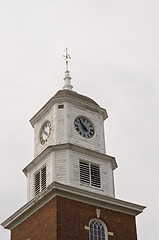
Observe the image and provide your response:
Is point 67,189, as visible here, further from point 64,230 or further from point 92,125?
point 92,125

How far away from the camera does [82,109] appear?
1356 inches

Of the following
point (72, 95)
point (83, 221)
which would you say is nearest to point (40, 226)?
point (83, 221)

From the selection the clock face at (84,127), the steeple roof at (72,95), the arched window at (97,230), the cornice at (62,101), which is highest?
the steeple roof at (72,95)

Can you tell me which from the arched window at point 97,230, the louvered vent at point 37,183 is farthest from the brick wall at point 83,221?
the louvered vent at point 37,183

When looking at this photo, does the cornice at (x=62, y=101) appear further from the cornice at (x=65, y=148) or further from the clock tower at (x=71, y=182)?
the cornice at (x=65, y=148)

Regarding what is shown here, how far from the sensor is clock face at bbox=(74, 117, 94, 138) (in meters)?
33.6

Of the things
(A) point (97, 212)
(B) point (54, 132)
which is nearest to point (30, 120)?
(B) point (54, 132)

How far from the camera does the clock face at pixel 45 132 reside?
33.9 m

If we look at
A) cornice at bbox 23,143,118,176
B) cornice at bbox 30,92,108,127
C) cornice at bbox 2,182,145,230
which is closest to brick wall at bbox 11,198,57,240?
cornice at bbox 2,182,145,230

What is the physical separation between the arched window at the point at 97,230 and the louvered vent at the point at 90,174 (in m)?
2.30

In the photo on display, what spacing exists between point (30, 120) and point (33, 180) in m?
4.47

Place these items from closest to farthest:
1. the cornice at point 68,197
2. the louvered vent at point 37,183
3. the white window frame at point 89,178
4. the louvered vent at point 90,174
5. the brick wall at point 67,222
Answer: the brick wall at point 67,222, the cornice at point 68,197, the white window frame at point 89,178, the louvered vent at point 90,174, the louvered vent at point 37,183

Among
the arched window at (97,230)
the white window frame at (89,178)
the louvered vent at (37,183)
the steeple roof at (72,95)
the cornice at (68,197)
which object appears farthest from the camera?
the steeple roof at (72,95)

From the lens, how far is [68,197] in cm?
2983
